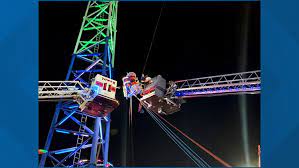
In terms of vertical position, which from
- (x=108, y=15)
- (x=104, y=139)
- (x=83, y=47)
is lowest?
(x=104, y=139)

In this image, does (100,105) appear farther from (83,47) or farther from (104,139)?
(83,47)

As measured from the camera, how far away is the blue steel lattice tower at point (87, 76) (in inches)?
945

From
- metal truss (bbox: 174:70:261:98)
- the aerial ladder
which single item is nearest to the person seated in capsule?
the aerial ladder

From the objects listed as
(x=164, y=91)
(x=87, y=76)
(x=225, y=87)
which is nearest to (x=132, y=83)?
(x=164, y=91)

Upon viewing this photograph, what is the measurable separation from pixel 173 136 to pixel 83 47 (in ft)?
29.7

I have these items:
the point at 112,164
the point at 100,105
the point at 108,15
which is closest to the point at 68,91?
the point at 100,105

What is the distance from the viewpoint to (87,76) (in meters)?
28.1

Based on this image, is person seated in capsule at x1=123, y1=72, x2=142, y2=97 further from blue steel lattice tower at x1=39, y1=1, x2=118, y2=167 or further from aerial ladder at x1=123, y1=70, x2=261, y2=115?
blue steel lattice tower at x1=39, y1=1, x2=118, y2=167

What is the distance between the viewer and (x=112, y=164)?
26.4 meters

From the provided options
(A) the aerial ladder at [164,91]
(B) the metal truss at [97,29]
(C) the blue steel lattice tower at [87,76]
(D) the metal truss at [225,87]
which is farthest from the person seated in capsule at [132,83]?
(B) the metal truss at [97,29]

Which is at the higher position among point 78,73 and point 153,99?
point 78,73

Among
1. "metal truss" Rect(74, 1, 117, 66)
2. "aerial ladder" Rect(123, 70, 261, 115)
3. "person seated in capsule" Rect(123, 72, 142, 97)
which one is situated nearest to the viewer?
"aerial ladder" Rect(123, 70, 261, 115)

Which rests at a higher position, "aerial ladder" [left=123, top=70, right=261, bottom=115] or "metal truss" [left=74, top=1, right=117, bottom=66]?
"metal truss" [left=74, top=1, right=117, bottom=66]

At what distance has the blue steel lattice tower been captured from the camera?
945 inches
